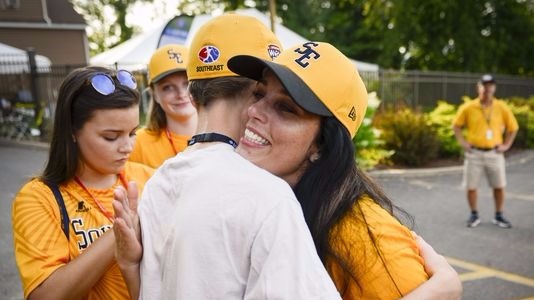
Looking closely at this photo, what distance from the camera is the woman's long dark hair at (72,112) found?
196cm

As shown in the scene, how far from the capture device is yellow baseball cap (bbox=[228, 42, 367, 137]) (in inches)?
52.3

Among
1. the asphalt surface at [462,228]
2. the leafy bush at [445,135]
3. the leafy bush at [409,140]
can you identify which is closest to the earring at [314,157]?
the asphalt surface at [462,228]

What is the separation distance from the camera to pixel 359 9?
118 feet

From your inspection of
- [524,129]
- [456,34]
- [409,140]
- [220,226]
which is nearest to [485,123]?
[409,140]

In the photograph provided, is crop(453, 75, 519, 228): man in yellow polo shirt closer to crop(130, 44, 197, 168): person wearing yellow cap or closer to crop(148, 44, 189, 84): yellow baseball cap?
crop(130, 44, 197, 168): person wearing yellow cap

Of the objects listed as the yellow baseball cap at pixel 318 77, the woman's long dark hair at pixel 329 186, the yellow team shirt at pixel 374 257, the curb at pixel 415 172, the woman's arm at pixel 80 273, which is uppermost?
the yellow baseball cap at pixel 318 77

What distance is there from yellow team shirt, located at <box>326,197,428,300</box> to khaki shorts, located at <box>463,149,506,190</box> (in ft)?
20.0

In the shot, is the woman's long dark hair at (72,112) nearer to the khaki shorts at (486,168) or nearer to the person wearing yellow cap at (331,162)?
the person wearing yellow cap at (331,162)

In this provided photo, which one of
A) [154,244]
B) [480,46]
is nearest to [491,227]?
[154,244]

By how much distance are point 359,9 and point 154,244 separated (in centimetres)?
3707

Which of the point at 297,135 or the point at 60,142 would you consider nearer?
the point at 297,135

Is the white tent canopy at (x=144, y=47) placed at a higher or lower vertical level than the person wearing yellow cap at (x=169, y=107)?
higher

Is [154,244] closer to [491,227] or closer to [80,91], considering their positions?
[80,91]

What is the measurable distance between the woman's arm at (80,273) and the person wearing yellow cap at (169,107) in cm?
152
